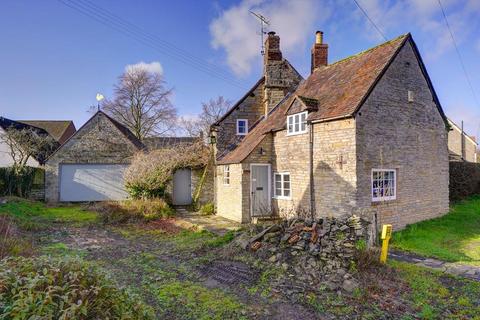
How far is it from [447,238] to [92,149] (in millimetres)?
22905

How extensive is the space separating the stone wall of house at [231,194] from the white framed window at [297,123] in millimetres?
3034

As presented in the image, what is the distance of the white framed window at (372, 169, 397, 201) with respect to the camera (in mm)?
12812

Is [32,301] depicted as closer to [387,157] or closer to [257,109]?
[387,157]

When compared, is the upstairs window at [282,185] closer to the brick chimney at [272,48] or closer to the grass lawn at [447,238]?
the grass lawn at [447,238]

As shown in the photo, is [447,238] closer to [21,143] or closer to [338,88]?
[338,88]

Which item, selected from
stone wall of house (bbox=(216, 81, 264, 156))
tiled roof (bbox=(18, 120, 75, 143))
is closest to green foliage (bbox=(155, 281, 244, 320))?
stone wall of house (bbox=(216, 81, 264, 156))

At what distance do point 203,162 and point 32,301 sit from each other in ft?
57.3

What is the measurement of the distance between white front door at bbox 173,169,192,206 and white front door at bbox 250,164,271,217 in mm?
6768

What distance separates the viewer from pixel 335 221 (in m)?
9.38

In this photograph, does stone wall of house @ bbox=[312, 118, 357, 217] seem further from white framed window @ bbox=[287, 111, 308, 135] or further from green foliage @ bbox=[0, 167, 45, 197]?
green foliage @ bbox=[0, 167, 45, 197]

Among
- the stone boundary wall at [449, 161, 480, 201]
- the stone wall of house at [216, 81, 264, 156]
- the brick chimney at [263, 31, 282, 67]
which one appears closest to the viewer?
the brick chimney at [263, 31, 282, 67]

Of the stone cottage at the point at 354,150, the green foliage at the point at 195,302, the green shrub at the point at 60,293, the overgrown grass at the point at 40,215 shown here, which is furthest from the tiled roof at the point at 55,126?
the green shrub at the point at 60,293

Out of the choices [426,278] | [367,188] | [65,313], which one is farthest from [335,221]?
[65,313]

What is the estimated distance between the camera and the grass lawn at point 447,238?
10516mm
